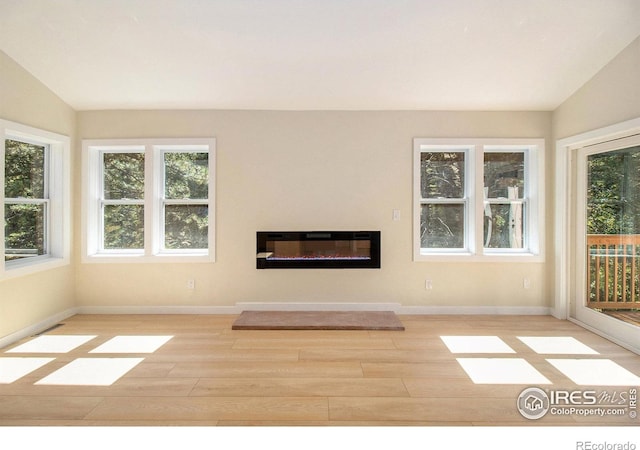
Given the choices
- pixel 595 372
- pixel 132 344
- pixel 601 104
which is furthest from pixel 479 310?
pixel 132 344

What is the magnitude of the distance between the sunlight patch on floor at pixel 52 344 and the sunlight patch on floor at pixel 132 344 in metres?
0.26

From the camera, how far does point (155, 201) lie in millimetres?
4395

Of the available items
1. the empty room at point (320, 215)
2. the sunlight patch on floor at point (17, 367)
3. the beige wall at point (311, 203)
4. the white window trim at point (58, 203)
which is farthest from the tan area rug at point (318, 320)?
the white window trim at point (58, 203)

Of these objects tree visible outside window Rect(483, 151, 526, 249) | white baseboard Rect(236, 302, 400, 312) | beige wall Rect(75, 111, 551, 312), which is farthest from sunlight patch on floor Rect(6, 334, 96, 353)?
tree visible outside window Rect(483, 151, 526, 249)

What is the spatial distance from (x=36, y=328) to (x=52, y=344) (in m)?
0.57

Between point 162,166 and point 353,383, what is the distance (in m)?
3.41

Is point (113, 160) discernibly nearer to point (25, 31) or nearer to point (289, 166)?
point (25, 31)

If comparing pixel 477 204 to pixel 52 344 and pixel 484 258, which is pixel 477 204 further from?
pixel 52 344

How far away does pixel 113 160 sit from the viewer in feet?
14.7

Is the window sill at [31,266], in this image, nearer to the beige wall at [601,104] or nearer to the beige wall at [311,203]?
the beige wall at [311,203]

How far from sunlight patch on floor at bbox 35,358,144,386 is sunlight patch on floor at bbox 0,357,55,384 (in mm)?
220

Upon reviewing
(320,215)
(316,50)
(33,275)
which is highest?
(316,50)

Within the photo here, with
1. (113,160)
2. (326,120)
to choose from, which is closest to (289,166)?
(326,120)
